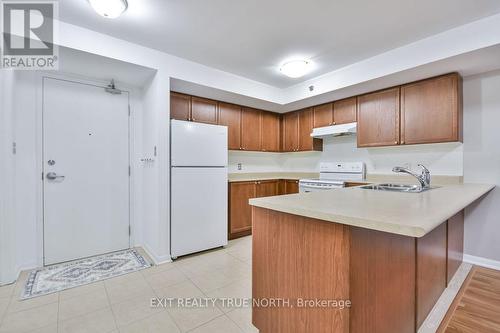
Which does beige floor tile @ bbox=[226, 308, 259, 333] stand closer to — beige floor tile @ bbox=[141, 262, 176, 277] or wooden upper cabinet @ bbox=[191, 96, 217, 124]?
beige floor tile @ bbox=[141, 262, 176, 277]

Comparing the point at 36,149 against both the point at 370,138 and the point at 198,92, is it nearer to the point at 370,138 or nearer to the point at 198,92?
the point at 198,92

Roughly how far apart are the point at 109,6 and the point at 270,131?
2.99m

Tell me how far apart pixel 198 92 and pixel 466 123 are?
3.31 meters

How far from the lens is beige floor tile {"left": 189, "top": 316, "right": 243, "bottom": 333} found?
5.29 ft

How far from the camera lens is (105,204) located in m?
3.05

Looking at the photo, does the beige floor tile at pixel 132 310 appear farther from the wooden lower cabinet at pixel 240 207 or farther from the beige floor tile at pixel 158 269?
the wooden lower cabinet at pixel 240 207

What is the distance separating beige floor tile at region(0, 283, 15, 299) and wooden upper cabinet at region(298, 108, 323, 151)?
3.90 metres

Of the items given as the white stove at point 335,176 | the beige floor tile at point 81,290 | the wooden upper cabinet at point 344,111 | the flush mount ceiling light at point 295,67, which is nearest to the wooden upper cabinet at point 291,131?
the white stove at point 335,176

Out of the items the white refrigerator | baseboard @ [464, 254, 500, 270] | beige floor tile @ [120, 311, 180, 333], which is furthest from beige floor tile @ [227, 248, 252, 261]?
baseboard @ [464, 254, 500, 270]

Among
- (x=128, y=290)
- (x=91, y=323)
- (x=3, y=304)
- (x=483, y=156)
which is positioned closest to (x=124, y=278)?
(x=128, y=290)

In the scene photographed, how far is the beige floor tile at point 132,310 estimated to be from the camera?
1734mm

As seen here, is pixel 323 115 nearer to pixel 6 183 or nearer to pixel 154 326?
pixel 154 326

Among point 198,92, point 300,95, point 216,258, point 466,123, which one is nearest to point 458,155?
point 466,123

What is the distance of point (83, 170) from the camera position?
2.89m
